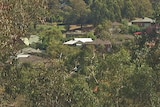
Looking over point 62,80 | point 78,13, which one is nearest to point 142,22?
point 78,13

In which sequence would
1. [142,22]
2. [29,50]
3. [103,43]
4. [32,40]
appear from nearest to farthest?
[103,43], [29,50], [32,40], [142,22]

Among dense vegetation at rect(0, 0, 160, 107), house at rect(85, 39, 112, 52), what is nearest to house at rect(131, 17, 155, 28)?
house at rect(85, 39, 112, 52)

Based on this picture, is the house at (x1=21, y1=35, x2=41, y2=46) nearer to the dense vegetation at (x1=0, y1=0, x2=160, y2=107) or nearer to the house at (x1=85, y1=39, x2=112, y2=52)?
the house at (x1=85, y1=39, x2=112, y2=52)

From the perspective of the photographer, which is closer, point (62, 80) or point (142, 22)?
point (62, 80)

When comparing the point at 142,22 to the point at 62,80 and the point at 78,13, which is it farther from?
the point at 62,80

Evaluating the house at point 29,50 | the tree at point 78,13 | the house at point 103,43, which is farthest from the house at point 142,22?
the house at point 29,50

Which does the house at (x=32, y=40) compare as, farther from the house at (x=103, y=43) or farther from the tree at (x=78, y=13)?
the tree at (x=78, y=13)

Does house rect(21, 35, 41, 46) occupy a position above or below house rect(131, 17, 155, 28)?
below

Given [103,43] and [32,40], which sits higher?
[103,43]

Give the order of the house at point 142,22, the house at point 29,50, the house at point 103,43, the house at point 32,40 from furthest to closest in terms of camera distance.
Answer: the house at point 142,22, the house at point 32,40, the house at point 103,43, the house at point 29,50

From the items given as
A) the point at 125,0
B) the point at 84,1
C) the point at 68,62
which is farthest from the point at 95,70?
the point at 84,1

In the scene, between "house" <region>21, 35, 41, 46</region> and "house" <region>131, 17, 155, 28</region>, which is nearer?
"house" <region>21, 35, 41, 46</region>

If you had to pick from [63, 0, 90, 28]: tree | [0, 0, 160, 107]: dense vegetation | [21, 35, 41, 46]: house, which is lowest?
[21, 35, 41, 46]: house
